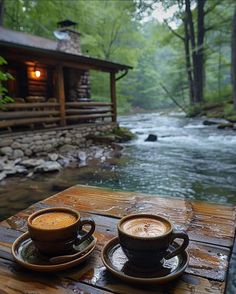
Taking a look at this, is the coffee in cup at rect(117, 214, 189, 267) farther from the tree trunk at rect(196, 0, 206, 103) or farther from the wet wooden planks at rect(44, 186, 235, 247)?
the tree trunk at rect(196, 0, 206, 103)

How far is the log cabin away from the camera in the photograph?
25.6 feet

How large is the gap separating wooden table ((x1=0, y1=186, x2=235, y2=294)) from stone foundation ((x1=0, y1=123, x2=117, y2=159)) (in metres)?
5.34

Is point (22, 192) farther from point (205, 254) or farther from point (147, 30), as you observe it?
point (147, 30)

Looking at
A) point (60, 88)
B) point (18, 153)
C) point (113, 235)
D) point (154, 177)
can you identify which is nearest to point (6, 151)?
point (18, 153)

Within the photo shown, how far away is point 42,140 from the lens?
8.02 meters

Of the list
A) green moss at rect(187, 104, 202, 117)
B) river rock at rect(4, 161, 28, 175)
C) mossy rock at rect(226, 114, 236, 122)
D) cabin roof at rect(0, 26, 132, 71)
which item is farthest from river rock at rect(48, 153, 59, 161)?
green moss at rect(187, 104, 202, 117)

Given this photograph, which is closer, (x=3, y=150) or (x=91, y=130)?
(x=3, y=150)

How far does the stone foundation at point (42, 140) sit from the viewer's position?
279 inches

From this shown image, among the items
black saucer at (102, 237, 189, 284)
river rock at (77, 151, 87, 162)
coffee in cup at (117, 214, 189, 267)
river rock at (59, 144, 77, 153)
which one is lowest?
river rock at (77, 151, 87, 162)

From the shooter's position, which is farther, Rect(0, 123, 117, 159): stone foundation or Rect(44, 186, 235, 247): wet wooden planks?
Rect(0, 123, 117, 159): stone foundation

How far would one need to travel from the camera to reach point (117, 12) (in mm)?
21359

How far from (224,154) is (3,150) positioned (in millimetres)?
5733

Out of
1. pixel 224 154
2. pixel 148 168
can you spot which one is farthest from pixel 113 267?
pixel 224 154

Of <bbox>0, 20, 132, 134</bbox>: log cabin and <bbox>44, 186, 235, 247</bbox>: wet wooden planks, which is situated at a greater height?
<bbox>0, 20, 132, 134</bbox>: log cabin
